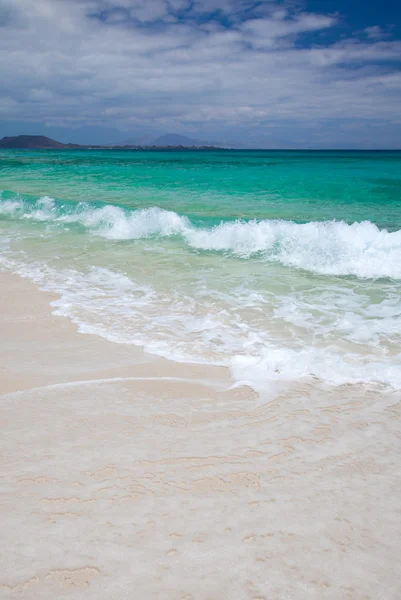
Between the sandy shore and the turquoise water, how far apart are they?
0.77 meters

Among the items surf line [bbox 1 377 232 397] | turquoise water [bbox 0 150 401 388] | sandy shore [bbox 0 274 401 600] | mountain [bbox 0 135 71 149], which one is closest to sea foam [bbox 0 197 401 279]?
turquoise water [bbox 0 150 401 388]

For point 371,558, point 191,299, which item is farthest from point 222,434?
point 191,299

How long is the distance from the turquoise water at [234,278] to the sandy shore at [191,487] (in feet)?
2.53

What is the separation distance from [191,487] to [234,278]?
599 cm

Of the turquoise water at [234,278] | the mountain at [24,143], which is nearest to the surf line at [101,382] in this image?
the turquoise water at [234,278]

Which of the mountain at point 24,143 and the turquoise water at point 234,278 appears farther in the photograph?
the mountain at point 24,143

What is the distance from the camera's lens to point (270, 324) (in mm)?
6094

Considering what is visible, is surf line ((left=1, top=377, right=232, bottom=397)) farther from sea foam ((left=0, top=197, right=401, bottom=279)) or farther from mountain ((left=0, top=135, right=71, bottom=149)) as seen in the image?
mountain ((left=0, top=135, right=71, bottom=149))

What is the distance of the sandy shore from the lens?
2293mm

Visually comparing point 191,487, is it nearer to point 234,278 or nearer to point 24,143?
point 234,278

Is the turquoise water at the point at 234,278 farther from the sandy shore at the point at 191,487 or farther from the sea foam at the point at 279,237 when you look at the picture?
the sandy shore at the point at 191,487

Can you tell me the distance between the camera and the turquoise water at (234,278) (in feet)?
17.2

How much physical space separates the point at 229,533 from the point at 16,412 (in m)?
2.22

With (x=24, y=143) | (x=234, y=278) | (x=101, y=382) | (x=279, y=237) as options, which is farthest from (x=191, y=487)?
(x=24, y=143)
